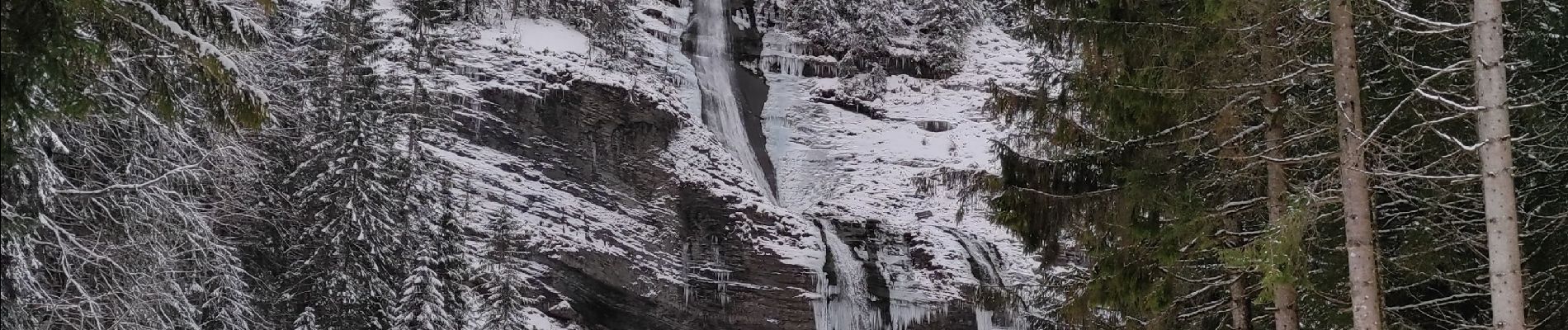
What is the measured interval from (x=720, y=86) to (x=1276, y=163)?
20.8 metres

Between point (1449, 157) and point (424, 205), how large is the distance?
13.0 meters

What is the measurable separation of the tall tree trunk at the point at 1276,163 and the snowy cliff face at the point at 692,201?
12786 millimetres

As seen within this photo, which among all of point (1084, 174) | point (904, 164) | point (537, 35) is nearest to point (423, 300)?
point (1084, 174)

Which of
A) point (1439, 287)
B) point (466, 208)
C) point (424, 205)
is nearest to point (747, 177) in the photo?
point (466, 208)

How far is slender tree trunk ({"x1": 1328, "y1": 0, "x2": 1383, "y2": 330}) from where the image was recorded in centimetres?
660

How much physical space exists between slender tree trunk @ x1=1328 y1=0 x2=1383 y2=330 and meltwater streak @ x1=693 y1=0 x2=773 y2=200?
698 inches

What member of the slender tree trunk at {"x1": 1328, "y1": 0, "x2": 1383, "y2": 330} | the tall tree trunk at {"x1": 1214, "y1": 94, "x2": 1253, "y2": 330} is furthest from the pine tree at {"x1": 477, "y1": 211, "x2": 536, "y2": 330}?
the slender tree trunk at {"x1": 1328, "y1": 0, "x2": 1383, "y2": 330}

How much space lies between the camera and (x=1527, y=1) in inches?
343

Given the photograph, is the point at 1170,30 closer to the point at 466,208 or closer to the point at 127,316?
the point at 127,316

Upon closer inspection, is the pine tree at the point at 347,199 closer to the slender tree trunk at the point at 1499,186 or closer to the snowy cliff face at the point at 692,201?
the snowy cliff face at the point at 692,201

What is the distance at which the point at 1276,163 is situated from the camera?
7.52 meters

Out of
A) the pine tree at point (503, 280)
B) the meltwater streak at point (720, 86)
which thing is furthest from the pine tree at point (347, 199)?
the meltwater streak at point (720, 86)

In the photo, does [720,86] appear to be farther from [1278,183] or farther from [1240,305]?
[1278,183]

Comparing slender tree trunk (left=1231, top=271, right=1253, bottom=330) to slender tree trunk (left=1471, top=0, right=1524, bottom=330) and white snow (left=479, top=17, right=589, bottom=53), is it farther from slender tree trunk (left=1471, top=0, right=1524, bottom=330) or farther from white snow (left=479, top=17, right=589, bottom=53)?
white snow (left=479, top=17, right=589, bottom=53)
